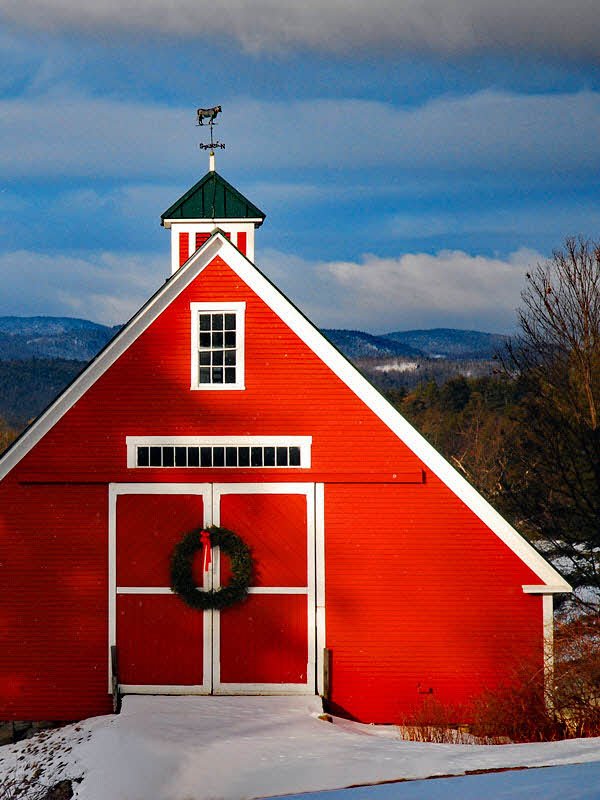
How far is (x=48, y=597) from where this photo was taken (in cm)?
1605

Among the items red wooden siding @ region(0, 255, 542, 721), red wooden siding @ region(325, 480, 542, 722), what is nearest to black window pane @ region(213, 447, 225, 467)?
red wooden siding @ region(0, 255, 542, 721)

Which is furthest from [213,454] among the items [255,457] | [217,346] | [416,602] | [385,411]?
[416,602]

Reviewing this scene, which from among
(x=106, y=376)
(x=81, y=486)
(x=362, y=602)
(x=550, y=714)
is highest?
(x=106, y=376)

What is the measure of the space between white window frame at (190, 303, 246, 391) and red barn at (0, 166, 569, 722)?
0.02 metres

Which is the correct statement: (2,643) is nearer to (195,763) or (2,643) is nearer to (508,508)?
(195,763)

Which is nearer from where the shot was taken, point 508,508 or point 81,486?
point 81,486

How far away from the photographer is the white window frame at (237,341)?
15.9 meters

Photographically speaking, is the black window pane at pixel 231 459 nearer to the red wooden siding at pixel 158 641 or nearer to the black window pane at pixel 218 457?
the black window pane at pixel 218 457

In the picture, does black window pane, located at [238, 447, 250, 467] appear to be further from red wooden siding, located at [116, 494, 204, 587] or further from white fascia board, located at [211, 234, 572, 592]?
white fascia board, located at [211, 234, 572, 592]

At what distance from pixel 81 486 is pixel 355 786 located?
23.7ft

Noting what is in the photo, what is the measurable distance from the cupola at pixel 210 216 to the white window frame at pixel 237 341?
3784mm

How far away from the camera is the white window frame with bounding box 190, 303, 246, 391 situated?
15852 millimetres

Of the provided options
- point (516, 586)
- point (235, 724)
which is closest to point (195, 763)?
point (235, 724)

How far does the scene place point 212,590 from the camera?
15.9 m
